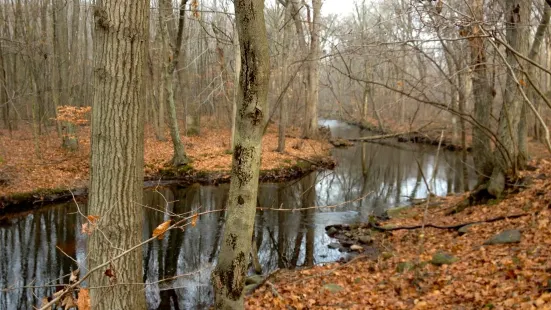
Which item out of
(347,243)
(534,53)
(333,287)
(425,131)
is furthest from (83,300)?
(534,53)

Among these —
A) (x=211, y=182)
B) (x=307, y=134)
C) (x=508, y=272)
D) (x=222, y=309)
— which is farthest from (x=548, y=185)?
(x=307, y=134)

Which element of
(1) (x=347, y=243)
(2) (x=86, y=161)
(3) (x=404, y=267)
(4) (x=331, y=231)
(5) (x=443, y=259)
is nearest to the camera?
(5) (x=443, y=259)

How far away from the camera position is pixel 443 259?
6.50m

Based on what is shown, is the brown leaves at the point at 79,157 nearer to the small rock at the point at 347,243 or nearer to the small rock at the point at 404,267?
the small rock at the point at 347,243

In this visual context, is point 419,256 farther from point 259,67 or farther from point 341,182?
point 341,182

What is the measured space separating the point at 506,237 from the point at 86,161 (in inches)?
590

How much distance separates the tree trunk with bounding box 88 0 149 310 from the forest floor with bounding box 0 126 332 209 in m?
7.70

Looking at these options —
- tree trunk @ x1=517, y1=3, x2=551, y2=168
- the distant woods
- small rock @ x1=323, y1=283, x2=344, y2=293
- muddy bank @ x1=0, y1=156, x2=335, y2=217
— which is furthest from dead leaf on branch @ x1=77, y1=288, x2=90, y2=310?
tree trunk @ x1=517, y1=3, x2=551, y2=168

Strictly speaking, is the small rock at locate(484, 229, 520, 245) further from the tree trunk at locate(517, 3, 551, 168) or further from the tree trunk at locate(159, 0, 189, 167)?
the tree trunk at locate(159, 0, 189, 167)

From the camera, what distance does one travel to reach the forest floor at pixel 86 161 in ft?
45.0

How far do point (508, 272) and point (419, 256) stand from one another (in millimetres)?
2093

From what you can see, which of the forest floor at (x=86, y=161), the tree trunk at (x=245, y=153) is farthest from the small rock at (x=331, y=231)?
the tree trunk at (x=245, y=153)

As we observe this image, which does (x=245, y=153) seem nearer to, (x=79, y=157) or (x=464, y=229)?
(x=464, y=229)

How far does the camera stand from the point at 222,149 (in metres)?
20.2
